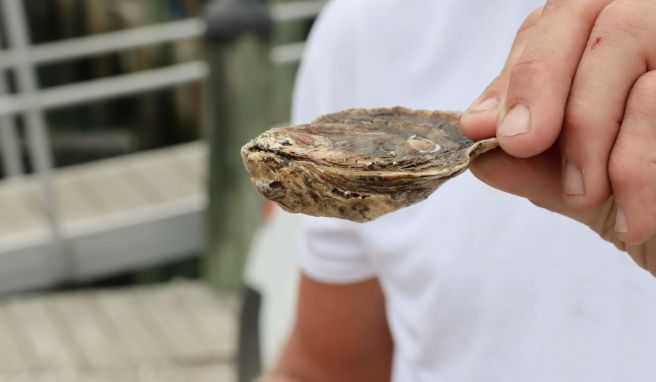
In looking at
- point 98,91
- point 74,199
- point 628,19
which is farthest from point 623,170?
point 74,199

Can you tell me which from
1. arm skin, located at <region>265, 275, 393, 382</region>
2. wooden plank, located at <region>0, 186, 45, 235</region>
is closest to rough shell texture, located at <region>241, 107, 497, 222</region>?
arm skin, located at <region>265, 275, 393, 382</region>

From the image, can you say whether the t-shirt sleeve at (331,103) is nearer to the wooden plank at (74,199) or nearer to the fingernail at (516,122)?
the fingernail at (516,122)

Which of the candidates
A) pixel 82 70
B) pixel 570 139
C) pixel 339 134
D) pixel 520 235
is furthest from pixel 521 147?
pixel 82 70

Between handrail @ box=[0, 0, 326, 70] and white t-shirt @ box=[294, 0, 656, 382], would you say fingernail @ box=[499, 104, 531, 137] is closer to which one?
white t-shirt @ box=[294, 0, 656, 382]

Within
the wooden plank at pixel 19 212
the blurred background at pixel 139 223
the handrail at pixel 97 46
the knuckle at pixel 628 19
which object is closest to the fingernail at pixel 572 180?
the knuckle at pixel 628 19

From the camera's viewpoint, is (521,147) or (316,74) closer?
(521,147)

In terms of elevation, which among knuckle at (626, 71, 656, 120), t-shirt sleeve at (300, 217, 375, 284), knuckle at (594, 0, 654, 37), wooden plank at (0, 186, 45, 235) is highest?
knuckle at (594, 0, 654, 37)

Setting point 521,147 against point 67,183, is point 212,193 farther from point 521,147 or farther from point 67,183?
point 521,147

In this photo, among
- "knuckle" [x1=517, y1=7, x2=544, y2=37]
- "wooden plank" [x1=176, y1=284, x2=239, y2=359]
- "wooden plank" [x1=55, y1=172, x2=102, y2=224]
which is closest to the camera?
"knuckle" [x1=517, y1=7, x2=544, y2=37]
